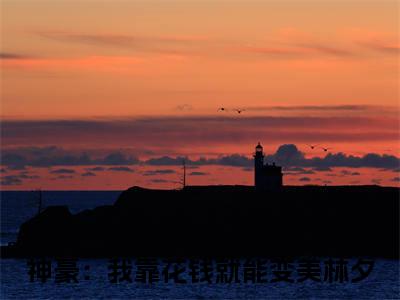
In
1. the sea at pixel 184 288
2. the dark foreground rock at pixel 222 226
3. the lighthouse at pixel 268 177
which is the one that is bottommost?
the sea at pixel 184 288

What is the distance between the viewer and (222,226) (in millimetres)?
114188

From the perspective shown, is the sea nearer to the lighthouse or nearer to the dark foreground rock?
the dark foreground rock

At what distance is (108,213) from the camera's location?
114312mm

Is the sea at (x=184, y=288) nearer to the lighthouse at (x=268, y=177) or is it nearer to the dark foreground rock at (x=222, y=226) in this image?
A: the dark foreground rock at (x=222, y=226)

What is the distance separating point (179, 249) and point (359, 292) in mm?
29280

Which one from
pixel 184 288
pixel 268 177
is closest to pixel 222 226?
pixel 268 177

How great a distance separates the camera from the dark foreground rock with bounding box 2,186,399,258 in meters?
111

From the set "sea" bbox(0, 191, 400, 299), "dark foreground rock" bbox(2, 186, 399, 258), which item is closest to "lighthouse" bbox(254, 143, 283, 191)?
"dark foreground rock" bbox(2, 186, 399, 258)

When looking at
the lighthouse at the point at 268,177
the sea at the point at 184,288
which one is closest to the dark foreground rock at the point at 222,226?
the lighthouse at the point at 268,177

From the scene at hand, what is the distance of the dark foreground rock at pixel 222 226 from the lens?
111 meters

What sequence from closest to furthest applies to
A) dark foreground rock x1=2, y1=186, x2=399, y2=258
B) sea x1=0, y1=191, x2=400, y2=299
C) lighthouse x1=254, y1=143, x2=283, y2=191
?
sea x1=0, y1=191, x2=400, y2=299, dark foreground rock x1=2, y1=186, x2=399, y2=258, lighthouse x1=254, y1=143, x2=283, y2=191

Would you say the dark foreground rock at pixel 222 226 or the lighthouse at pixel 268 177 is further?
the lighthouse at pixel 268 177

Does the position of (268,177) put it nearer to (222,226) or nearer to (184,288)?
(222,226)

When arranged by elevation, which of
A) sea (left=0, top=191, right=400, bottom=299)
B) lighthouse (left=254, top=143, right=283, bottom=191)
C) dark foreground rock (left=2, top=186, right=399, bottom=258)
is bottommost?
sea (left=0, top=191, right=400, bottom=299)
